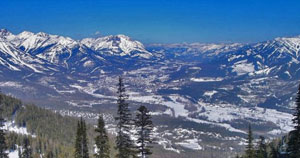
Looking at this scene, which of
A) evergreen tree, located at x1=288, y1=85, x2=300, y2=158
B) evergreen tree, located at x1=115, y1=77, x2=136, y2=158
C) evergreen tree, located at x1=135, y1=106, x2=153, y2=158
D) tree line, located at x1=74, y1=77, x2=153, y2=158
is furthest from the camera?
evergreen tree, located at x1=115, y1=77, x2=136, y2=158

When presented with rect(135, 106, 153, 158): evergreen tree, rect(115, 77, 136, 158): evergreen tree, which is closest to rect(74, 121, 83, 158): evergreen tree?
rect(115, 77, 136, 158): evergreen tree

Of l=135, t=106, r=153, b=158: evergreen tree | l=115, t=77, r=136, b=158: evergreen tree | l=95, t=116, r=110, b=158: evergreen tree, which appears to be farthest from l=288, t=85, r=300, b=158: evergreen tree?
l=95, t=116, r=110, b=158: evergreen tree

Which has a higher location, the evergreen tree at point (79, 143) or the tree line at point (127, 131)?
the tree line at point (127, 131)

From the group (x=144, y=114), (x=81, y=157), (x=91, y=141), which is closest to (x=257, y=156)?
(x=81, y=157)

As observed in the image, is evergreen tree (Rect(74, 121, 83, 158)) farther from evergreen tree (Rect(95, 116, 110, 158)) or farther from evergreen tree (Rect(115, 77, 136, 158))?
evergreen tree (Rect(115, 77, 136, 158))

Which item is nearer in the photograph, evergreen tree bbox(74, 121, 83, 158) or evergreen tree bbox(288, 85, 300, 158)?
evergreen tree bbox(288, 85, 300, 158)

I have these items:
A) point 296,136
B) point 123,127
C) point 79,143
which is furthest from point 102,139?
point 296,136

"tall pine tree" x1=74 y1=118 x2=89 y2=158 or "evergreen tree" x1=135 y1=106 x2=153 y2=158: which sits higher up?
"evergreen tree" x1=135 y1=106 x2=153 y2=158

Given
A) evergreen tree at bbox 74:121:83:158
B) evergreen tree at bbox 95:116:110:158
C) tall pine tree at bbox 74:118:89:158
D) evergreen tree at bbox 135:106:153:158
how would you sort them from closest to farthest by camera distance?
evergreen tree at bbox 135:106:153:158
evergreen tree at bbox 95:116:110:158
tall pine tree at bbox 74:118:89:158
evergreen tree at bbox 74:121:83:158

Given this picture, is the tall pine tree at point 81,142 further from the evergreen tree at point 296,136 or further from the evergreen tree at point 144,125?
the evergreen tree at point 296,136

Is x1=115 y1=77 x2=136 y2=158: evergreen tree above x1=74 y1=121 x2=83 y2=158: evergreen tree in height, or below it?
above

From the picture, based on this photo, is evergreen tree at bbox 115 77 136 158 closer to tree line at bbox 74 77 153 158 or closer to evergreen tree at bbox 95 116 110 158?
tree line at bbox 74 77 153 158

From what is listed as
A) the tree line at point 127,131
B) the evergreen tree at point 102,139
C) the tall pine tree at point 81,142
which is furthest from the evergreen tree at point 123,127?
the tall pine tree at point 81,142
